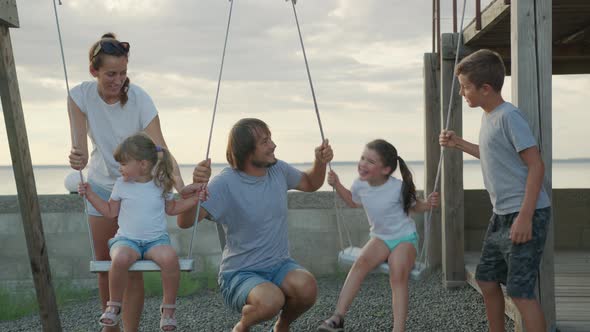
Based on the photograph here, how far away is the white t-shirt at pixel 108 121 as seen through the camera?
4059 mm

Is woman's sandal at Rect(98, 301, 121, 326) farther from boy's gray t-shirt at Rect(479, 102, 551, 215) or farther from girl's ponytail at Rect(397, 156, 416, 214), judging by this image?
boy's gray t-shirt at Rect(479, 102, 551, 215)

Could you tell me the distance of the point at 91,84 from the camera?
13.6 feet

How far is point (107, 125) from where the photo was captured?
407 centimetres

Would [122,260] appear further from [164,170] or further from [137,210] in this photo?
[164,170]

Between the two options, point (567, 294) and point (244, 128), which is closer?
point (244, 128)

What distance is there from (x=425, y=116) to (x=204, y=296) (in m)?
2.52

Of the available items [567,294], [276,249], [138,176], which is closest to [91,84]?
[138,176]

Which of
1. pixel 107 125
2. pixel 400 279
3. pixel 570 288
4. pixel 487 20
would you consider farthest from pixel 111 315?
pixel 570 288

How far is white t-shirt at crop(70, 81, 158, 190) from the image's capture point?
406 centimetres

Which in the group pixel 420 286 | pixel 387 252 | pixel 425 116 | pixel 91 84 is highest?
pixel 91 84

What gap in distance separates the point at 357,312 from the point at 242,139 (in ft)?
9.33

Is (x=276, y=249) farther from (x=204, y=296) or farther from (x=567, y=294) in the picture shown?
(x=204, y=296)

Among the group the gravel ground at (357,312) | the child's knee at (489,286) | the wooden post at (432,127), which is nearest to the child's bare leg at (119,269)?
the child's knee at (489,286)

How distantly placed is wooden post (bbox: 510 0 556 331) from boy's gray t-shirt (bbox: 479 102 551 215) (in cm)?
22
